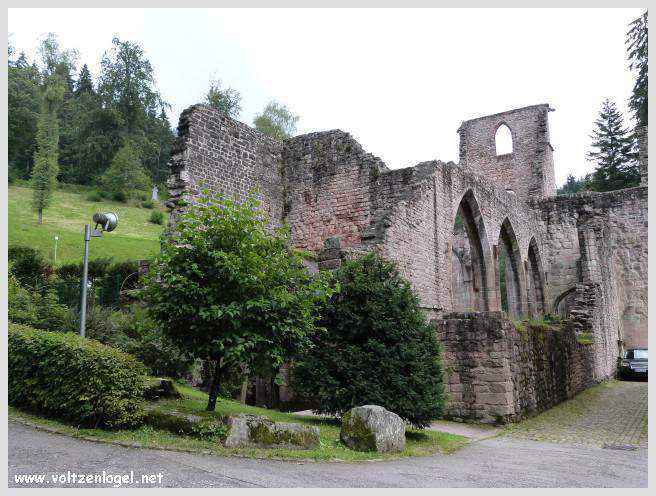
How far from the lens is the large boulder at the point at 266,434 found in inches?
243

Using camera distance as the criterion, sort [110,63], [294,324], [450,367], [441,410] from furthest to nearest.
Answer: [110,63] → [450,367] → [441,410] → [294,324]

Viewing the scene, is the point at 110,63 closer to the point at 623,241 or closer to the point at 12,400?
the point at 623,241

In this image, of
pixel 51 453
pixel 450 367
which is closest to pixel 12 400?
pixel 51 453

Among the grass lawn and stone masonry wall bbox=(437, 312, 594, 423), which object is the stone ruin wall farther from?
the grass lawn

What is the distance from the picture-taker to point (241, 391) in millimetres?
10625

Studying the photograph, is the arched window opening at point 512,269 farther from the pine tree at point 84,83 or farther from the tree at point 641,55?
the pine tree at point 84,83

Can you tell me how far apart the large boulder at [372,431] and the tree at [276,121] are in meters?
35.7

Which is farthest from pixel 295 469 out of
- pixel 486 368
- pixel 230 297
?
pixel 486 368

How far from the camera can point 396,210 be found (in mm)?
13695

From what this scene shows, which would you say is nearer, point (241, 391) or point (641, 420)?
point (241, 391)

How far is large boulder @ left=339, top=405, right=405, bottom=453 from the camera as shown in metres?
6.75

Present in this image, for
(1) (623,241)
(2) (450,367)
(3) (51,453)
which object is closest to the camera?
(3) (51,453)

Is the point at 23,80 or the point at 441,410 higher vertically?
the point at 23,80

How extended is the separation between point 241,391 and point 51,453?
17.9 ft
